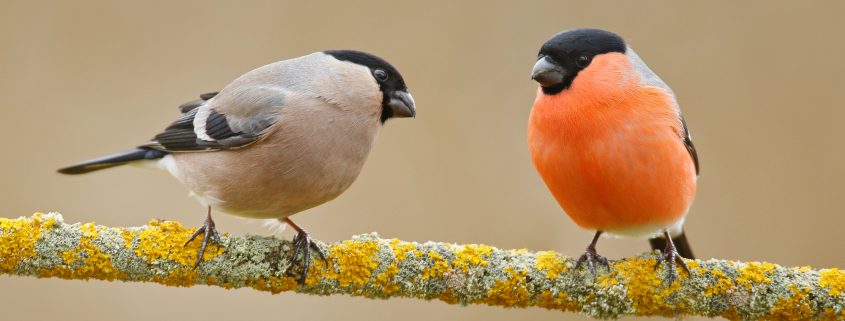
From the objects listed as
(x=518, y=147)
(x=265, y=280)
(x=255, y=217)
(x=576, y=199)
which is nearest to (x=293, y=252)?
(x=265, y=280)

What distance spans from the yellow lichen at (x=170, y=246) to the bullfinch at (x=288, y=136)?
4 centimetres

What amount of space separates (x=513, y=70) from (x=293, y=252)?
2.36m

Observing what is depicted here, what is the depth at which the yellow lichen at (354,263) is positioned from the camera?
6.97 feet

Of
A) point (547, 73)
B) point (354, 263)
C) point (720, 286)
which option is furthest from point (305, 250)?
point (720, 286)

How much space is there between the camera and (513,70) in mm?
4281

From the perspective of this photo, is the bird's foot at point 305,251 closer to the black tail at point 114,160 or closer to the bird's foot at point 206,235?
the bird's foot at point 206,235

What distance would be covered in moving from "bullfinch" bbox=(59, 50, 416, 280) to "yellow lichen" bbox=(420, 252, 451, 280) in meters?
0.27

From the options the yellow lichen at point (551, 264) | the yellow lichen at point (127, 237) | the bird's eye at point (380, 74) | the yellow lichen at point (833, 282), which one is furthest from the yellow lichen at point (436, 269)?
the yellow lichen at point (833, 282)

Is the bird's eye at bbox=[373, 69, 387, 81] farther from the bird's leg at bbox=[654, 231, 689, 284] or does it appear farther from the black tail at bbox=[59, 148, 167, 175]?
the bird's leg at bbox=[654, 231, 689, 284]

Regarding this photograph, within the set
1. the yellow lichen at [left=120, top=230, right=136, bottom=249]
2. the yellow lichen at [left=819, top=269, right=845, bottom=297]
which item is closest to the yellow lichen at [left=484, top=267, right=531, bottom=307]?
the yellow lichen at [left=819, top=269, right=845, bottom=297]

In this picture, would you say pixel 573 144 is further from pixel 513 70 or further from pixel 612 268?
pixel 513 70

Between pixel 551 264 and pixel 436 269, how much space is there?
290 millimetres

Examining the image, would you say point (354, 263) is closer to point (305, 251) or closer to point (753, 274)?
point (305, 251)

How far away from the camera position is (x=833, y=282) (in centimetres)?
208
